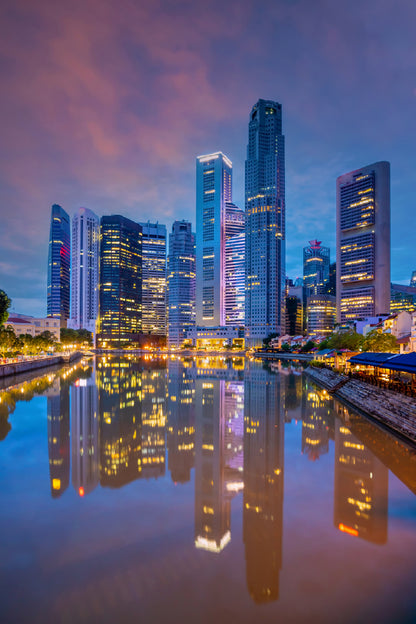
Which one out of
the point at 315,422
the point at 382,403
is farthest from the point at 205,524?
the point at 382,403

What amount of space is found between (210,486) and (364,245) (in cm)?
17345

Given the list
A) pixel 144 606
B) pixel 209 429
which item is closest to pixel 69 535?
pixel 144 606

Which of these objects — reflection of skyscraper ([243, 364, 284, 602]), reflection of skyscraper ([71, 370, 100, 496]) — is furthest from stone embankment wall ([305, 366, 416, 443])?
reflection of skyscraper ([71, 370, 100, 496])

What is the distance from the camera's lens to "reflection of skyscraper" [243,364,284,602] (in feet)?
24.6

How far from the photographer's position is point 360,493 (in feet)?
39.0

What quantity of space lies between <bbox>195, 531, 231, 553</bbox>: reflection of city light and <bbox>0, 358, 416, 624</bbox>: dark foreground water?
1.9 inches

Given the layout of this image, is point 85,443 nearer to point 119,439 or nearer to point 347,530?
point 119,439

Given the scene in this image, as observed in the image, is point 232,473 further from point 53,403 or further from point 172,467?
point 53,403

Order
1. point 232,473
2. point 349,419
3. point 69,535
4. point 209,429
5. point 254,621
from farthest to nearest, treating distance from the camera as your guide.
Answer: point 349,419, point 209,429, point 232,473, point 69,535, point 254,621

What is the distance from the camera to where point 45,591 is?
6977 mm

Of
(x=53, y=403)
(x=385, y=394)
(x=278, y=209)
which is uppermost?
(x=278, y=209)

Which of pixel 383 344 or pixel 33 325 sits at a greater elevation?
pixel 33 325

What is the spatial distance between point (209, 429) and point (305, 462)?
6849 mm

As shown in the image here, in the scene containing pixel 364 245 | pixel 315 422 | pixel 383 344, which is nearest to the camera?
pixel 315 422
